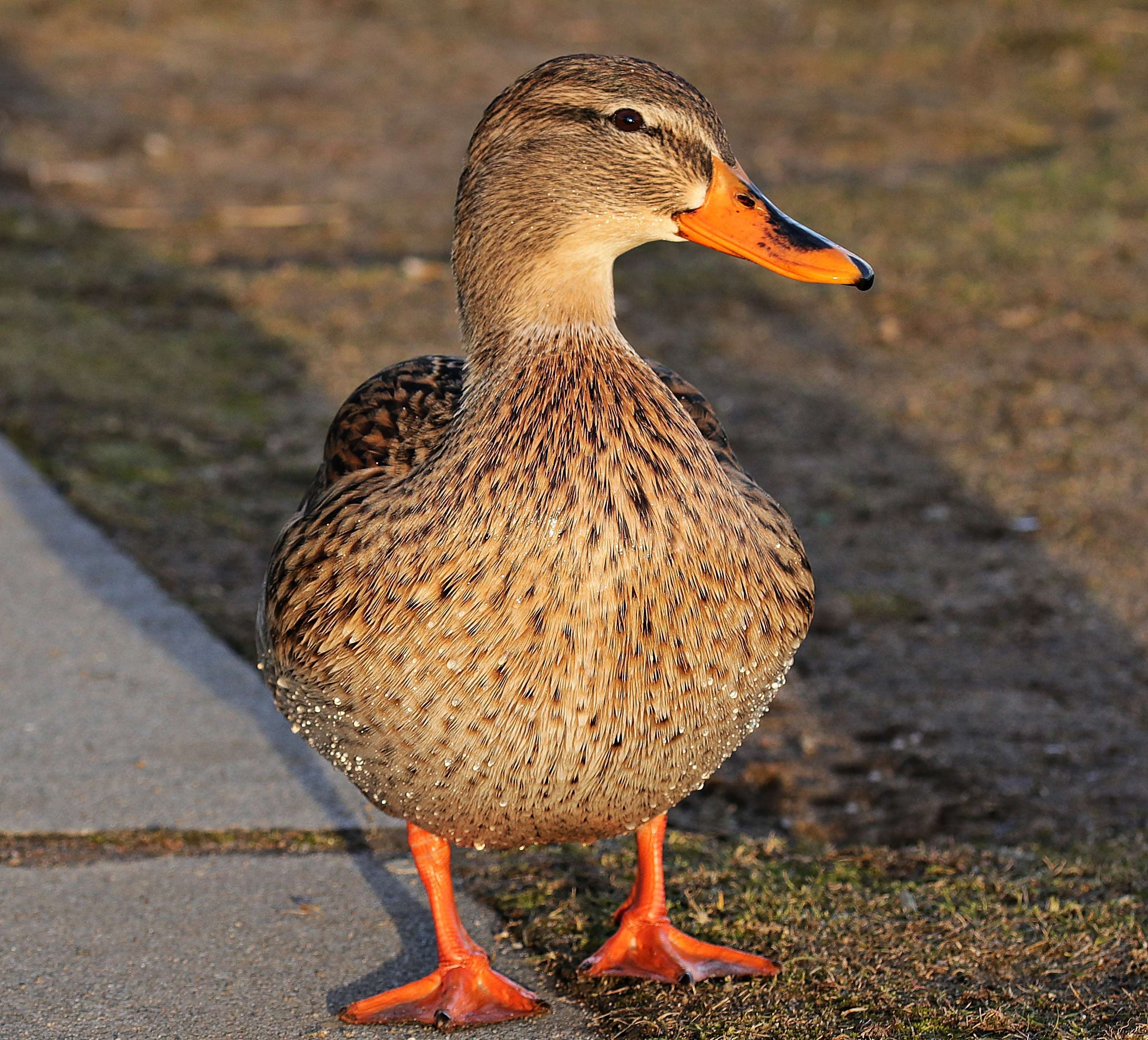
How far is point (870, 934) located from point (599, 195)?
5.80 feet

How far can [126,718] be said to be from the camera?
14.2 feet

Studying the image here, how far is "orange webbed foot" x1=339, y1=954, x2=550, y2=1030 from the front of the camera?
3127mm

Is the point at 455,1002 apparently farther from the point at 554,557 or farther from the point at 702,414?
the point at 702,414

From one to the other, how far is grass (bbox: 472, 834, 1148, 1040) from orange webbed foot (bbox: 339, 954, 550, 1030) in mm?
160

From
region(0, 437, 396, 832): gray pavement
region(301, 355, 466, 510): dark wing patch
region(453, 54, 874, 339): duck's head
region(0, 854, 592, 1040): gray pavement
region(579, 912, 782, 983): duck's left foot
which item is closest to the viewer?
region(453, 54, 874, 339): duck's head

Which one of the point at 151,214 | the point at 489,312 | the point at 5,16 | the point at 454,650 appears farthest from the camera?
the point at 5,16

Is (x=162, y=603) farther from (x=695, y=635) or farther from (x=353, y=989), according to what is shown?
(x=695, y=635)

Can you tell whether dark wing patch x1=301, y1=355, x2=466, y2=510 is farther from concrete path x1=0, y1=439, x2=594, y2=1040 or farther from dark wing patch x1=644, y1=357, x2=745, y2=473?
concrete path x1=0, y1=439, x2=594, y2=1040

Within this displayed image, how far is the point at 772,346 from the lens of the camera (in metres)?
7.50

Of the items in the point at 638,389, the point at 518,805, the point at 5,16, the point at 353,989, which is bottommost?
the point at 353,989

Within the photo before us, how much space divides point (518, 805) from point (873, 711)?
2003mm

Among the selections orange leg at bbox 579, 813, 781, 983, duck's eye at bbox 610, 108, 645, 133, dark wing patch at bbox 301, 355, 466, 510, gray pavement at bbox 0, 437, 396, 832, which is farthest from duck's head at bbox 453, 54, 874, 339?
gray pavement at bbox 0, 437, 396, 832

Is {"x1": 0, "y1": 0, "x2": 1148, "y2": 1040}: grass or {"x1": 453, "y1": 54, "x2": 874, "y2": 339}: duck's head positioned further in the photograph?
{"x1": 0, "y1": 0, "x2": 1148, "y2": 1040}: grass

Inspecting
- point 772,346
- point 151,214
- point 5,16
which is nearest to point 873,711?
point 772,346
